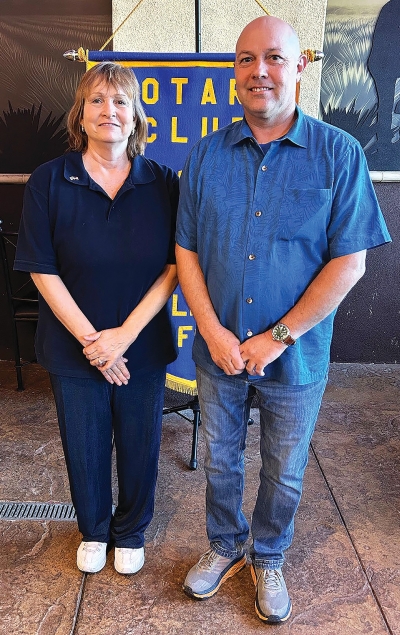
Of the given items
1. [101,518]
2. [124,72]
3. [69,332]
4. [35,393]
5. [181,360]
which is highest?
[124,72]

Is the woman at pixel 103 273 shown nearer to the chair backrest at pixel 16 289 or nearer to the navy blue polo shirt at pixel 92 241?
the navy blue polo shirt at pixel 92 241

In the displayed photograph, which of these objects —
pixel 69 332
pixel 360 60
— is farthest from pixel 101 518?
pixel 360 60

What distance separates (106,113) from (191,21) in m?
1.49

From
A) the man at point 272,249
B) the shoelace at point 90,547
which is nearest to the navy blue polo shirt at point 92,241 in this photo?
the man at point 272,249

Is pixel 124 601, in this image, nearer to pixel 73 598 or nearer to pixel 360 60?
pixel 73 598

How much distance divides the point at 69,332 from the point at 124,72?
30.6 inches

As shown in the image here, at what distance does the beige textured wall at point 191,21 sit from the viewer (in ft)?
8.87

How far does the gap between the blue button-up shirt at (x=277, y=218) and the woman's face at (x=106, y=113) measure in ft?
0.75

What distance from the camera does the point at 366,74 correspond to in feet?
10.9

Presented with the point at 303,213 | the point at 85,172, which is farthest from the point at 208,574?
the point at 85,172

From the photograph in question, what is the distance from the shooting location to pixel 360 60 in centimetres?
331

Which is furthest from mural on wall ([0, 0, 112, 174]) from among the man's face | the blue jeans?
the blue jeans

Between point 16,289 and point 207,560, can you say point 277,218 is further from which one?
point 16,289

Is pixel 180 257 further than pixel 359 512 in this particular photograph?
No
